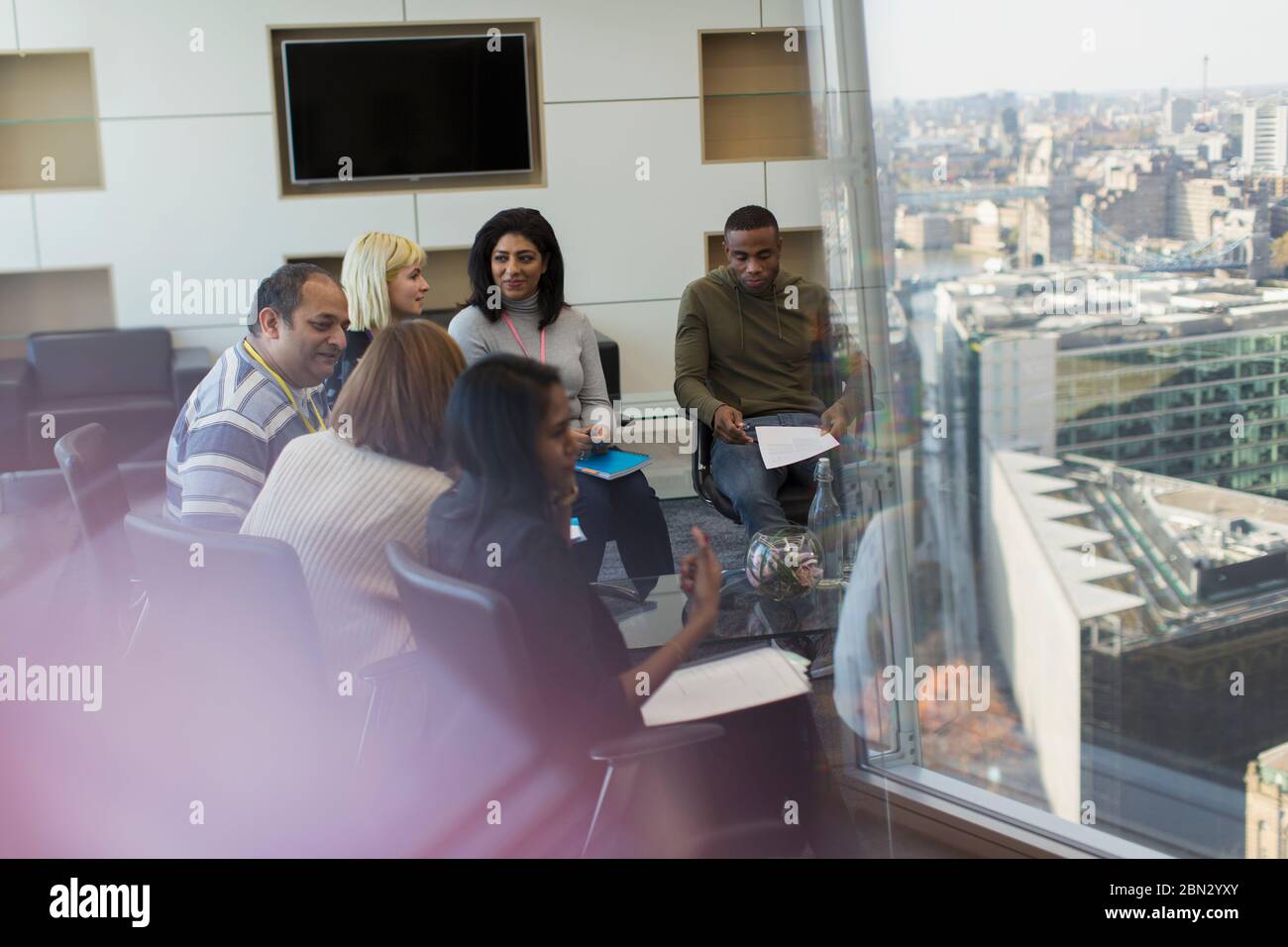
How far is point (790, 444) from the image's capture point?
2.98 metres

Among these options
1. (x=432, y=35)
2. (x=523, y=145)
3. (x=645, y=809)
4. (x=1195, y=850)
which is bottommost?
(x=1195, y=850)

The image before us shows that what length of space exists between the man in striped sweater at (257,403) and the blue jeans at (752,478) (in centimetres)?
115

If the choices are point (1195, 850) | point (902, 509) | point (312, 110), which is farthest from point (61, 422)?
point (1195, 850)

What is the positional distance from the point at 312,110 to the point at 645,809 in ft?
11.4

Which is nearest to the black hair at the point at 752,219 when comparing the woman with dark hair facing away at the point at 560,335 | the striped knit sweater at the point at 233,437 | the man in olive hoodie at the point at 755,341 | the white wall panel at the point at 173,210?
the man in olive hoodie at the point at 755,341

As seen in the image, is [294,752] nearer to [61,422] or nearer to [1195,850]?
[1195,850]

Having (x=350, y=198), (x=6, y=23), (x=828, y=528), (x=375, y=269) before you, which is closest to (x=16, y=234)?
(x=6, y=23)

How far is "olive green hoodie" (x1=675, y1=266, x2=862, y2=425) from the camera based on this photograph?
3.14m

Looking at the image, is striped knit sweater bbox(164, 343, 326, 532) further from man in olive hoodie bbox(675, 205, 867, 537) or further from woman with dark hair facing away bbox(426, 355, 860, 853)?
man in olive hoodie bbox(675, 205, 867, 537)

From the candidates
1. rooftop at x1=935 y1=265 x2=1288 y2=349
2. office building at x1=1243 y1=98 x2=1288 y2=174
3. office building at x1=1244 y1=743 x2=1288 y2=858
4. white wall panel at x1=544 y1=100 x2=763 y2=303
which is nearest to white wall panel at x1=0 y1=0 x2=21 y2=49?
white wall panel at x1=544 y1=100 x2=763 y2=303

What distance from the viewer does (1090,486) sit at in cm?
225

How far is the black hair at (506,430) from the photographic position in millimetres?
1466

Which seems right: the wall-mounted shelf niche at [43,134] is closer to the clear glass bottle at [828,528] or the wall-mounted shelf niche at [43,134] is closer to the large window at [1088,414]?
the clear glass bottle at [828,528]

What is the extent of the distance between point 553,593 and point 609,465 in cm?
158
